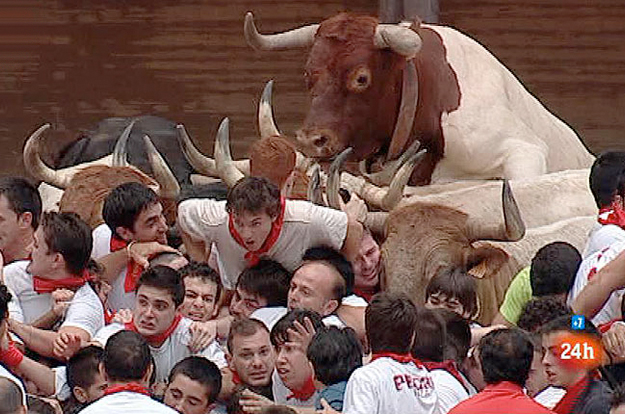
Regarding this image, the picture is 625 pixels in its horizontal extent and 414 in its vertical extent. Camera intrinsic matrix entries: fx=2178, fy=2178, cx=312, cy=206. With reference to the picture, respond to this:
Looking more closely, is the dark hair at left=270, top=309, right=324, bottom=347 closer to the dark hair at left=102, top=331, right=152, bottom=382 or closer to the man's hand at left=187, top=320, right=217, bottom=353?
the man's hand at left=187, top=320, right=217, bottom=353

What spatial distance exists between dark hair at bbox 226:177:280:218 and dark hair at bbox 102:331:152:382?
1.34 metres

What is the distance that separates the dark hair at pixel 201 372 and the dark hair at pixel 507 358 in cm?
114

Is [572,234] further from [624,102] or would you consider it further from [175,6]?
[175,6]

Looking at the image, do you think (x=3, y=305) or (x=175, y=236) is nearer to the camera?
(x=3, y=305)

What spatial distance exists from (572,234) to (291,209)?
178 centimetres

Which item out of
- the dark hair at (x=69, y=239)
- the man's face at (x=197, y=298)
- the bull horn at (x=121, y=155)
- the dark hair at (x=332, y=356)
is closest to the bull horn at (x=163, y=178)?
the bull horn at (x=121, y=155)

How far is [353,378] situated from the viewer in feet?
25.4

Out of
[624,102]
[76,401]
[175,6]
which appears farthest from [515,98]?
[76,401]

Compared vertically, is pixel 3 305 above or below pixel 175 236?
above

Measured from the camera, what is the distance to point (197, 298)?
9078mm

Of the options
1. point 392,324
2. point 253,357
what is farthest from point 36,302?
point 392,324

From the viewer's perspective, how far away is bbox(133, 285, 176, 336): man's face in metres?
8.45

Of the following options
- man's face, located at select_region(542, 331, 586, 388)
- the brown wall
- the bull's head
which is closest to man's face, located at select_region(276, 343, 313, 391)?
man's face, located at select_region(542, 331, 586, 388)

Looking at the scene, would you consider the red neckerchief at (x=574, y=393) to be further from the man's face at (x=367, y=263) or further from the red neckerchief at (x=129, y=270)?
the red neckerchief at (x=129, y=270)
